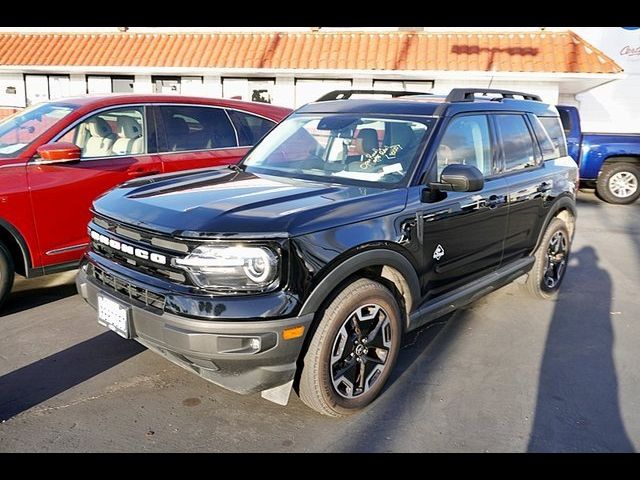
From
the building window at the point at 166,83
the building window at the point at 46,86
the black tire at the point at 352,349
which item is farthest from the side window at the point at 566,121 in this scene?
the building window at the point at 46,86

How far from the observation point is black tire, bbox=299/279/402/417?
2.80 metres

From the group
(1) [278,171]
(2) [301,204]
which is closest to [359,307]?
(2) [301,204]

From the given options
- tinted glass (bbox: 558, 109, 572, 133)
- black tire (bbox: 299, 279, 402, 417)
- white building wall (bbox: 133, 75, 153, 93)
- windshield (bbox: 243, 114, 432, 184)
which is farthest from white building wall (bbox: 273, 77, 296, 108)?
black tire (bbox: 299, 279, 402, 417)

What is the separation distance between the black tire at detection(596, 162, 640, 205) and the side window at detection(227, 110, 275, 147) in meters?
8.47

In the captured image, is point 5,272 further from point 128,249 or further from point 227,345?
point 227,345

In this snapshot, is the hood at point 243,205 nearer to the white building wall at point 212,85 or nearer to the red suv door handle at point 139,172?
the red suv door handle at point 139,172

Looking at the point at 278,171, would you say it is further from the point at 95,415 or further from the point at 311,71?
the point at 311,71

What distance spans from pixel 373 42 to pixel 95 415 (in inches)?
514

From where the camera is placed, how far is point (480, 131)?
3.98 m

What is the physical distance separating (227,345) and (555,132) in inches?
165

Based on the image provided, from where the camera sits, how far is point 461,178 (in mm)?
3203

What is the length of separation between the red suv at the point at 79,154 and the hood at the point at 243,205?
1.25 m

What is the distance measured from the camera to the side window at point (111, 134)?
4730 millimetres

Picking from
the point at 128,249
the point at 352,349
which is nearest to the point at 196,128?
the point at 128,249
